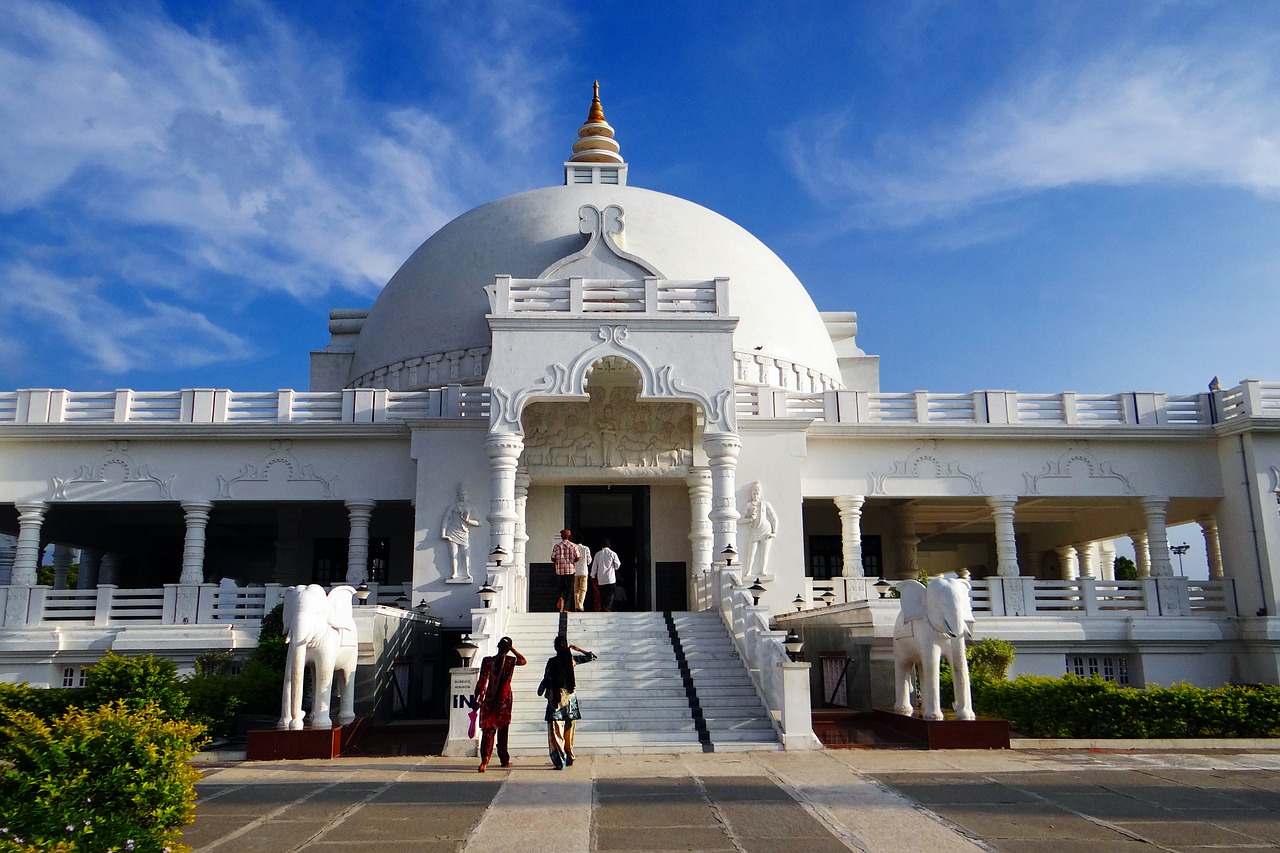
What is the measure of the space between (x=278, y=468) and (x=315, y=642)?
10403mm

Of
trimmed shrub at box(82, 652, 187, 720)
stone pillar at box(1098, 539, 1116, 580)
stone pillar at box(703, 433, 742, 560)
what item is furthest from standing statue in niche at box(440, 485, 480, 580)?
stone pillar at box(1098, 539, 1116, 580)

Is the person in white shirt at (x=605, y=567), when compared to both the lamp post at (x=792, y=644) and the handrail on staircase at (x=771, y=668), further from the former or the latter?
the lamp post at (x=792, y=644)

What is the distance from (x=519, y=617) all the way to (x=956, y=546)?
21.4m

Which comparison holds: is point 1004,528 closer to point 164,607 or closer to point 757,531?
point 757,531

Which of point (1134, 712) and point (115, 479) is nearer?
point (1134, 712)

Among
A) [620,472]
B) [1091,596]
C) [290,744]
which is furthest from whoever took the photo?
[620,472]

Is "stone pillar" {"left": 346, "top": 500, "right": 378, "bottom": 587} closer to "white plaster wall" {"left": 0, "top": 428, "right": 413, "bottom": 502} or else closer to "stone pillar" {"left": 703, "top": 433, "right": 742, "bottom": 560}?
"white plaster wall" {"left": 0, "top": 428, "right": 413, "bottom": 502}

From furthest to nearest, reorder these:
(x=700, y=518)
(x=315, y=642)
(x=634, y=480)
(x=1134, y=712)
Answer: (x=634, y=480) → (x=700, y=518) → (x=1134, y=712) → (x=315, y=642)

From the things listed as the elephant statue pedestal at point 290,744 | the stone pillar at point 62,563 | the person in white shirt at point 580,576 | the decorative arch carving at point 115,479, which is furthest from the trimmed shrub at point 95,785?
the stone pillar at point 62,563

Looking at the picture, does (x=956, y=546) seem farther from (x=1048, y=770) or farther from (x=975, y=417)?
(x=1048, y=770)

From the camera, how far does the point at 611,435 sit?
22.0 meters

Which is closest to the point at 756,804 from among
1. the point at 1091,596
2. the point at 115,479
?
the point at 1091,596

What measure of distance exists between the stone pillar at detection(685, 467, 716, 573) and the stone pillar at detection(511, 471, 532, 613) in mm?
3669

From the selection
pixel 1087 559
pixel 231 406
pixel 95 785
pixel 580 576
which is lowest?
pixel 95 785
